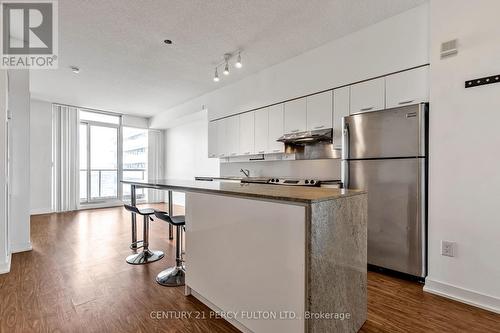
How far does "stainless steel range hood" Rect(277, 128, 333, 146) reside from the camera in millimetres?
3338

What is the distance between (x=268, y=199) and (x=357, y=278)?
0.89 metres

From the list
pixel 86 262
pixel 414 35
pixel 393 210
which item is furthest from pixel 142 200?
pixel 414 35

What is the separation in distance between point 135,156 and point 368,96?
730 centimetres

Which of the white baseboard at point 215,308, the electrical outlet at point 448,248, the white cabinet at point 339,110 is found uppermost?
the white cabinet at point 339,110

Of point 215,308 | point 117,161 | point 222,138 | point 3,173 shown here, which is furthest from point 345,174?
point 117,161

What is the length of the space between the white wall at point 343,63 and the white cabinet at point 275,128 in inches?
6.8

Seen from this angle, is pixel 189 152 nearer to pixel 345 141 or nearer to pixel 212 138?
pixel 212 138

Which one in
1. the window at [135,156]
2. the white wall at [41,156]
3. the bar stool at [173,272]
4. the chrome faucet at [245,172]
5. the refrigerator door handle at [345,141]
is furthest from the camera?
the window at [135,156]

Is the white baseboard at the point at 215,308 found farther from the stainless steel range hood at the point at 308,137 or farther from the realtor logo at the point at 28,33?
the realtor logo at the point at 28,33

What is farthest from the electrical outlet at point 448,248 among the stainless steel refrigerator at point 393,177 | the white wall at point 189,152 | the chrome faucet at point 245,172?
the white wall at point 189,152

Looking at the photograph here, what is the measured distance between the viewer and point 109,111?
7.17 metres

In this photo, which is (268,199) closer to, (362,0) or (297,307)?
(297,307)

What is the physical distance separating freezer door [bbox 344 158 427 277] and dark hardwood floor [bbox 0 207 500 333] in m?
0.22

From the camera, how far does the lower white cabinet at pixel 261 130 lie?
170 inches
